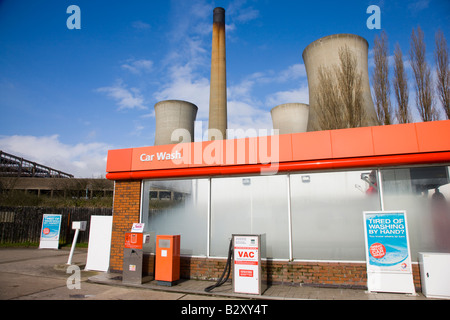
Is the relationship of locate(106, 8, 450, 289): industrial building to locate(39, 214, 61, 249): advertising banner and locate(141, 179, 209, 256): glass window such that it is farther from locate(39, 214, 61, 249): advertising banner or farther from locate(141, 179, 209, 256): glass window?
locate(39, 214, 61, 249): advertising banner

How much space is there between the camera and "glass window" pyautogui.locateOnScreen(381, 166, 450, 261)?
6812 mm

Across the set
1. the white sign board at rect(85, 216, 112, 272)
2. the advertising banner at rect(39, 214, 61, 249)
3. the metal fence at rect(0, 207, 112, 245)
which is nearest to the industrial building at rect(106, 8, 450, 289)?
the white sign board at rect(85, 216, 112, 272)

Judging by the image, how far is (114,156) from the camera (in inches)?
369

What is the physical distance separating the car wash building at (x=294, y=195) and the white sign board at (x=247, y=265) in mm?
844

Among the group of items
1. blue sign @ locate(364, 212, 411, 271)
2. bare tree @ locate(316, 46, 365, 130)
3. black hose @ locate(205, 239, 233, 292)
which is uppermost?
bare tree @ locate(316, 46, 365, 130)

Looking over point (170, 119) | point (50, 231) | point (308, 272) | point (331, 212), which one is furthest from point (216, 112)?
point (308, 272)

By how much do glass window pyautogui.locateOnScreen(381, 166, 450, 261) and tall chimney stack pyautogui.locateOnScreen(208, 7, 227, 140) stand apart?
17.9 meters

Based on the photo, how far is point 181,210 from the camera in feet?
29.1

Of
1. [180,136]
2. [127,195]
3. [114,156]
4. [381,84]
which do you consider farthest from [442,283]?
[180,136]

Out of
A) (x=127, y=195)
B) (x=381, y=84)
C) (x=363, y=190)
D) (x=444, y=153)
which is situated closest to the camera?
(x=444, y=153)
